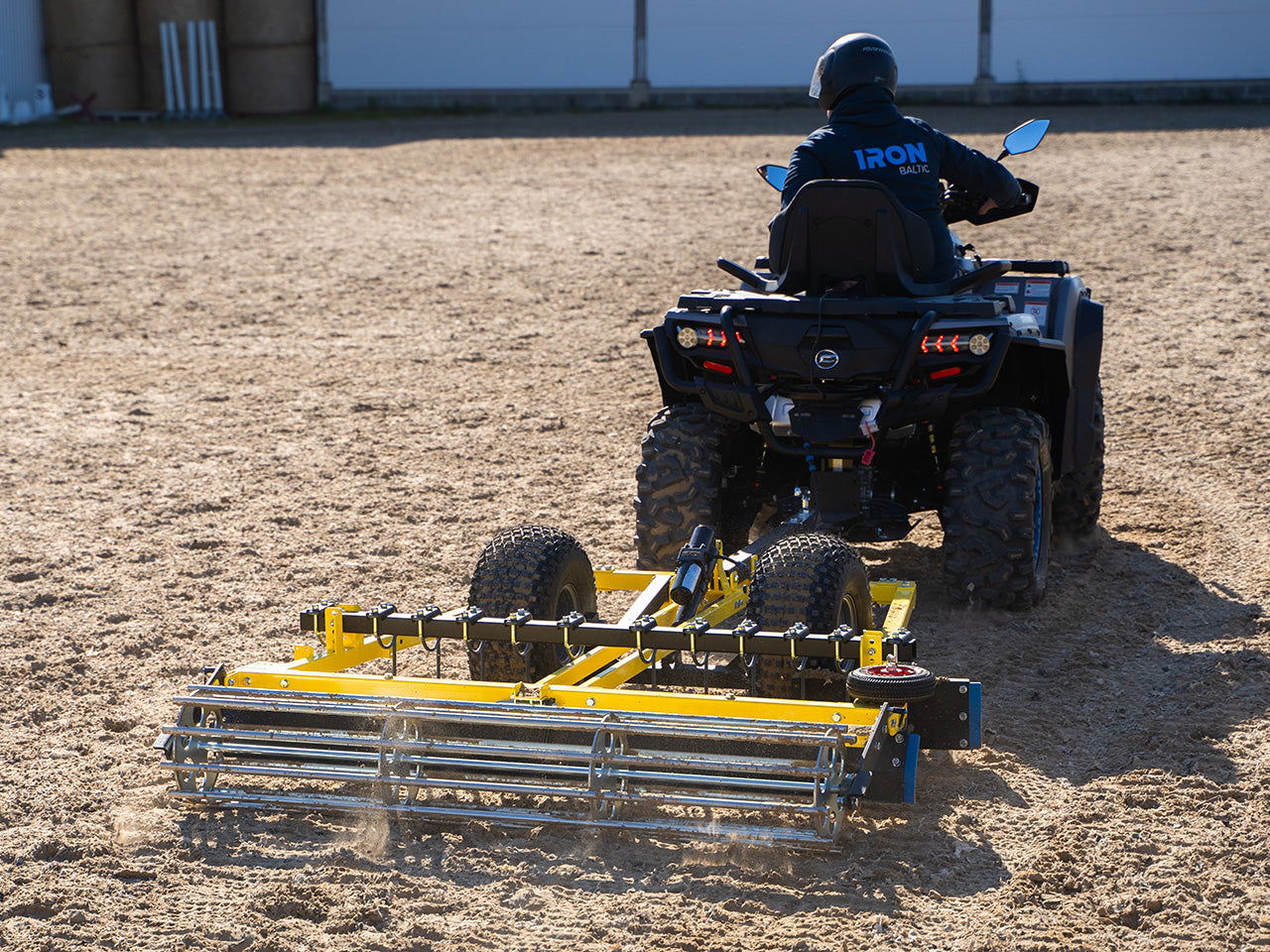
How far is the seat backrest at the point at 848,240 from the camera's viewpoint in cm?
552

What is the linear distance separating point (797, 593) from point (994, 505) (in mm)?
1253

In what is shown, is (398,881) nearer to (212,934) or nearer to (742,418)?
(212,934)

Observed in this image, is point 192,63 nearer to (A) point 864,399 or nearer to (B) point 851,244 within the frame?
(B) point 851,244

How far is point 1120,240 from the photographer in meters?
13.4

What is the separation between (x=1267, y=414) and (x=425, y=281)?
6.88 metres

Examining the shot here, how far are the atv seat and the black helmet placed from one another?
428 millimetres

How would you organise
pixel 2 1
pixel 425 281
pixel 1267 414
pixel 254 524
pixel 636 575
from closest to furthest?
pixel 636 575, pixel 254 524, pixel 1267 414, pixel 425 281, pixel 2 1

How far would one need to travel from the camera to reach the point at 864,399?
18.4ft

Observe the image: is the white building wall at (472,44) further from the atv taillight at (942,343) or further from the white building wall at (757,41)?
the atv taillight at (942,343)

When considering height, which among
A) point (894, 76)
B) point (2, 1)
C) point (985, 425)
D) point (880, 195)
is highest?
point (2, 1)

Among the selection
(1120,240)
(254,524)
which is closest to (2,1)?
(1120,240)

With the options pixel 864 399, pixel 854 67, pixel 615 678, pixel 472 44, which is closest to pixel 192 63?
pixel 472 44

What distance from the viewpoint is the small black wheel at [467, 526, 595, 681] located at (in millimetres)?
4848

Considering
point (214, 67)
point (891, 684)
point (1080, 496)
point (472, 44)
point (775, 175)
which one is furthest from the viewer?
point (472, 44)
